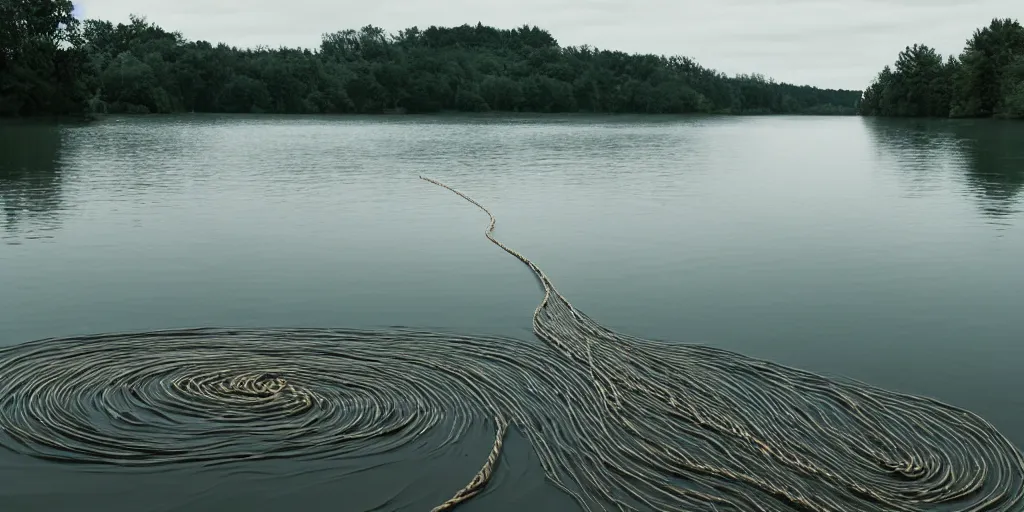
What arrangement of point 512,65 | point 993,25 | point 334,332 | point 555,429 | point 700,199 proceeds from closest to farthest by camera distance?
point 555,429, point 334,332, point 700,199, point 993,25, point 512,65

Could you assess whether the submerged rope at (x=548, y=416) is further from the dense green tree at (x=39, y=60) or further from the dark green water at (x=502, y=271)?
the dense green tree at (x=39, y=60)

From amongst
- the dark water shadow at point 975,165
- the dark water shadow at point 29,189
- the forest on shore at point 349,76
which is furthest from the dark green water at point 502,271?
the forest on shore at point 349,76

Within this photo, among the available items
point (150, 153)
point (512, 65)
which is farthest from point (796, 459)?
point (512, 65)

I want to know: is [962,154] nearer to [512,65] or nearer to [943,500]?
[943,500]

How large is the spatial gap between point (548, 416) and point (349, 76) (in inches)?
4217

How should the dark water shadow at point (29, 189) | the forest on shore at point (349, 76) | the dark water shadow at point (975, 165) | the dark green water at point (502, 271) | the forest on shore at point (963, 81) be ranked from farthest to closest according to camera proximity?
the forest on shore at point (963, 81), the forest on shore at point (349, 76), the dark water shadow at point (975, 165), the dark water shadow at point (29, 189), the dark green water at point (502, 271)

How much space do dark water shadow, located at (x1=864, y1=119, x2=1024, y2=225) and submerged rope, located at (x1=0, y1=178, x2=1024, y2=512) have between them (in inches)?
436

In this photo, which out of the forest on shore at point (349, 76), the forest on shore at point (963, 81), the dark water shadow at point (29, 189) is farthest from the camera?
the forest on shore at point (963, 81)

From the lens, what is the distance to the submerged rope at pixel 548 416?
5.42m

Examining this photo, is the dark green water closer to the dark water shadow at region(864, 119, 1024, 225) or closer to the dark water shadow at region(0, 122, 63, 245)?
the dark water shadow at region(0, 122, 63, 245)

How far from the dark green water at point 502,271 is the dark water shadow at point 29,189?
0.11 metres

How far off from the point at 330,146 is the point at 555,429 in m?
33.0

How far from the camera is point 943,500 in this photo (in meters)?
5.24

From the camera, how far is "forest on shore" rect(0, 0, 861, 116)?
6072cm
